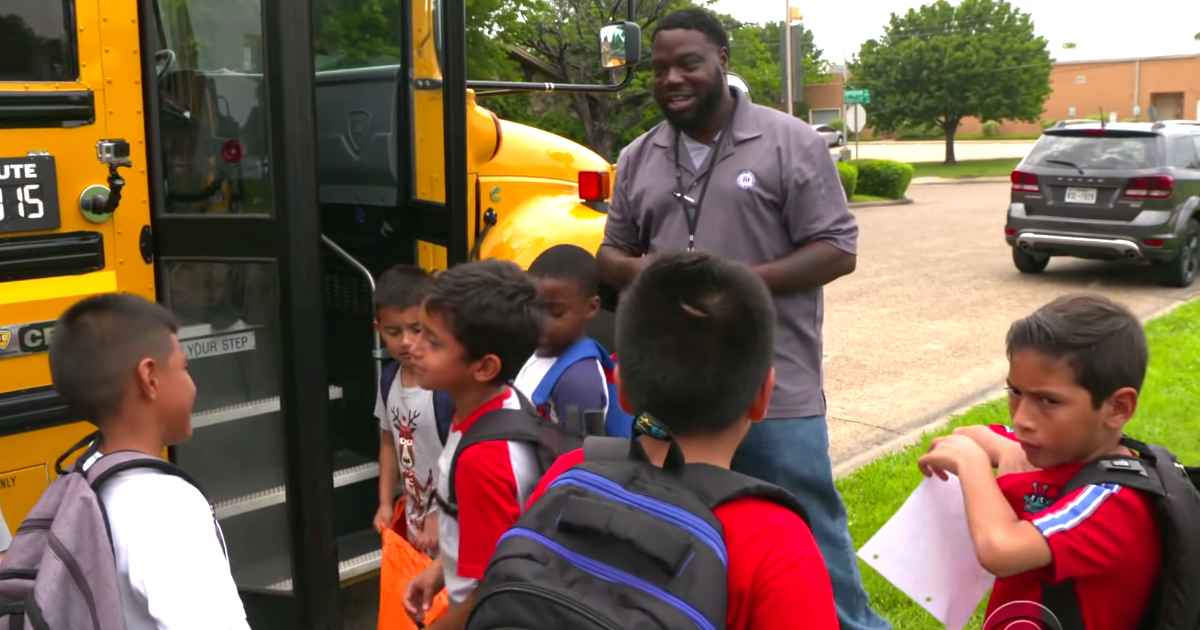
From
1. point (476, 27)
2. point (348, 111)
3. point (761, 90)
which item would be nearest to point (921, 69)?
point (761, 90)

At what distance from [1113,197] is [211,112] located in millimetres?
9783

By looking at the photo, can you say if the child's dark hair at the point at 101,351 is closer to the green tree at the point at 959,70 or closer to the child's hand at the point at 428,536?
the child's hand at the point at 428,536

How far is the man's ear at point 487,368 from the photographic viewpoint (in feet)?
7.47

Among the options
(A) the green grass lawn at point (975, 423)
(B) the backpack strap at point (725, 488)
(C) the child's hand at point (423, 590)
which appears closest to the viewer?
(B) the backpack strap at point (725, 488)

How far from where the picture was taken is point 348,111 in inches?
160

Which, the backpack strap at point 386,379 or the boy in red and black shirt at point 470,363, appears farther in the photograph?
the backpack strap at point 386,379

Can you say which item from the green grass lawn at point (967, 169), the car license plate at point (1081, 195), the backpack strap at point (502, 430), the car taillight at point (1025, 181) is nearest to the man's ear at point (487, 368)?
the backpack strap at point (502, 430)

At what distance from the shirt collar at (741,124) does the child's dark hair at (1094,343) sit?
1.07 metres

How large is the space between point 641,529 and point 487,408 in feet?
3.32

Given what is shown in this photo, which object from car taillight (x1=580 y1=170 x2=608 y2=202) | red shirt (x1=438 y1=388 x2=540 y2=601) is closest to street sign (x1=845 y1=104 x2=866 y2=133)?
car taillight (x1=580 y1=170 x2=608 y2=202)

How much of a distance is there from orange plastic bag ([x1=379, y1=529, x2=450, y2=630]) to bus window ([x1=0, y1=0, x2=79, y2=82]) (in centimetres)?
143

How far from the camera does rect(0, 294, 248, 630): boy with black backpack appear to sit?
164 cm

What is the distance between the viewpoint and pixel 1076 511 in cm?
184

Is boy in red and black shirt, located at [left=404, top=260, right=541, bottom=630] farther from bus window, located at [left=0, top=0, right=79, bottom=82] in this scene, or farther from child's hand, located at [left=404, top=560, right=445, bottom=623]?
bus window, located at [left=0, top=0, right=79, bottom=82]
